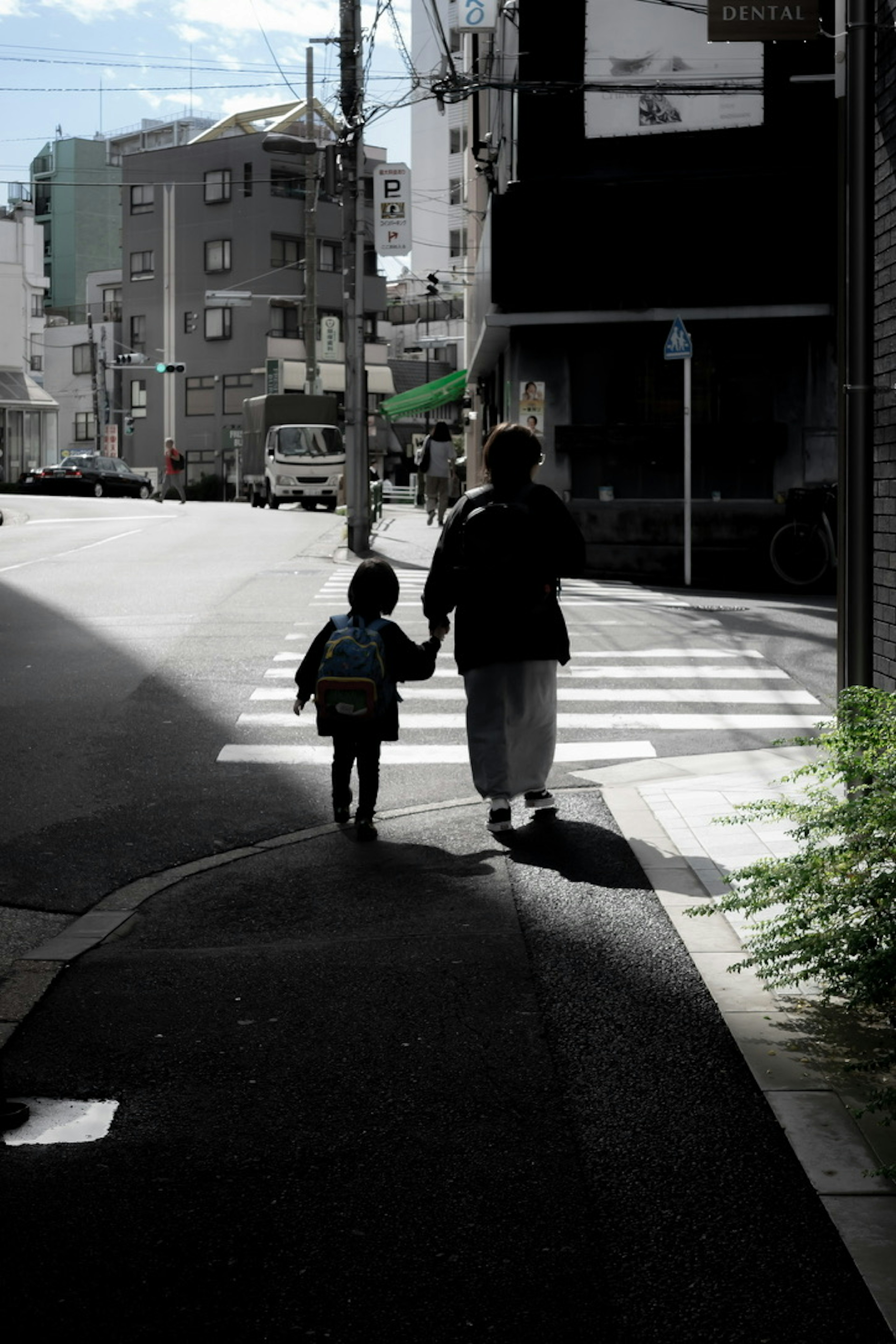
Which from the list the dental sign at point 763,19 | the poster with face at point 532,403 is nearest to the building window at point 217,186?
the poster with face at point 532,403

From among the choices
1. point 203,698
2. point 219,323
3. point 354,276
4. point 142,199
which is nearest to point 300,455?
point 354,276

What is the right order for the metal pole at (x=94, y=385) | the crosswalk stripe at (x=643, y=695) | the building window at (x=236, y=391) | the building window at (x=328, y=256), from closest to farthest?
the crosswalk stripe at (x=643, y=695)
the building window at (x=236, y=391)
the building window at (x=328, y=256)
the metal pole at (x=94, y=385)

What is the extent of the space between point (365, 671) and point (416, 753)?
2.36 m

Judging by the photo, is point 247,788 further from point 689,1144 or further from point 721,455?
point 721,455

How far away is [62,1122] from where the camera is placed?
399 centimetres

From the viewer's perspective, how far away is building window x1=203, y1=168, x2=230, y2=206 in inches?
2717

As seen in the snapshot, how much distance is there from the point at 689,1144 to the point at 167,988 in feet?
6.46

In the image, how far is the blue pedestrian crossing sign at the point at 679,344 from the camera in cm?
1898

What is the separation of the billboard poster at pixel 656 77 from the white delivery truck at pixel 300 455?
1961cm

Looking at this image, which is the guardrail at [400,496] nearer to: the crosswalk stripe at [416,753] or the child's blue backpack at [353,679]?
the crosswalk stripe at [416,753]

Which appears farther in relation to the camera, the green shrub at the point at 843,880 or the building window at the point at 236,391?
the building window at the point at 236,391

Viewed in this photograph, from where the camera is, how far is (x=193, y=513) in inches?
1576

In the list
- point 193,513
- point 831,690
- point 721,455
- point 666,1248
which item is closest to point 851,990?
point 666,1248

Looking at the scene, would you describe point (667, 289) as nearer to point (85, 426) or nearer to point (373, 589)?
point (373, 589)
